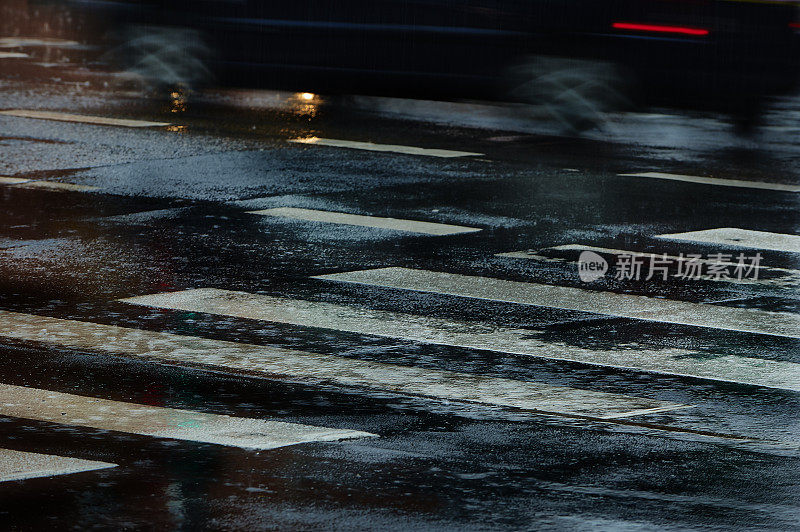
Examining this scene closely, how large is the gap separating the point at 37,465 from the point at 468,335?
237 cm

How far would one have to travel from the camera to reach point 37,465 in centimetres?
492

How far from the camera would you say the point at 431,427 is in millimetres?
5430

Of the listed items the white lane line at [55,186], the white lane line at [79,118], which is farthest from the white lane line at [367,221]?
the white lane line at [79,118]

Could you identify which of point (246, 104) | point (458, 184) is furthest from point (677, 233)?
point (246, 104)

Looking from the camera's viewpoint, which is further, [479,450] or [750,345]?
[750,345]

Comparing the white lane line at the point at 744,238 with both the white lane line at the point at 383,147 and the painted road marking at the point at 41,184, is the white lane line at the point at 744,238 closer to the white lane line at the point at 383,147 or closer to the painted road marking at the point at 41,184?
the white lane line at the point at 383,147

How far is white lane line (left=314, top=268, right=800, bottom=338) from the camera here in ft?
23.4

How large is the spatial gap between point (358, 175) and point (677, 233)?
2.81m

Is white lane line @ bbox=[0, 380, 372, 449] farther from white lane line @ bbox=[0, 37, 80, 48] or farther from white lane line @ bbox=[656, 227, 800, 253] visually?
white lane line @ bbox=[0, 37, 80, 48]

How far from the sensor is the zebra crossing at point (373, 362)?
5398 millimetres

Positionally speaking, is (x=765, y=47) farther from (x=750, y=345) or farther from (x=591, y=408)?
(x=591, y=408)
